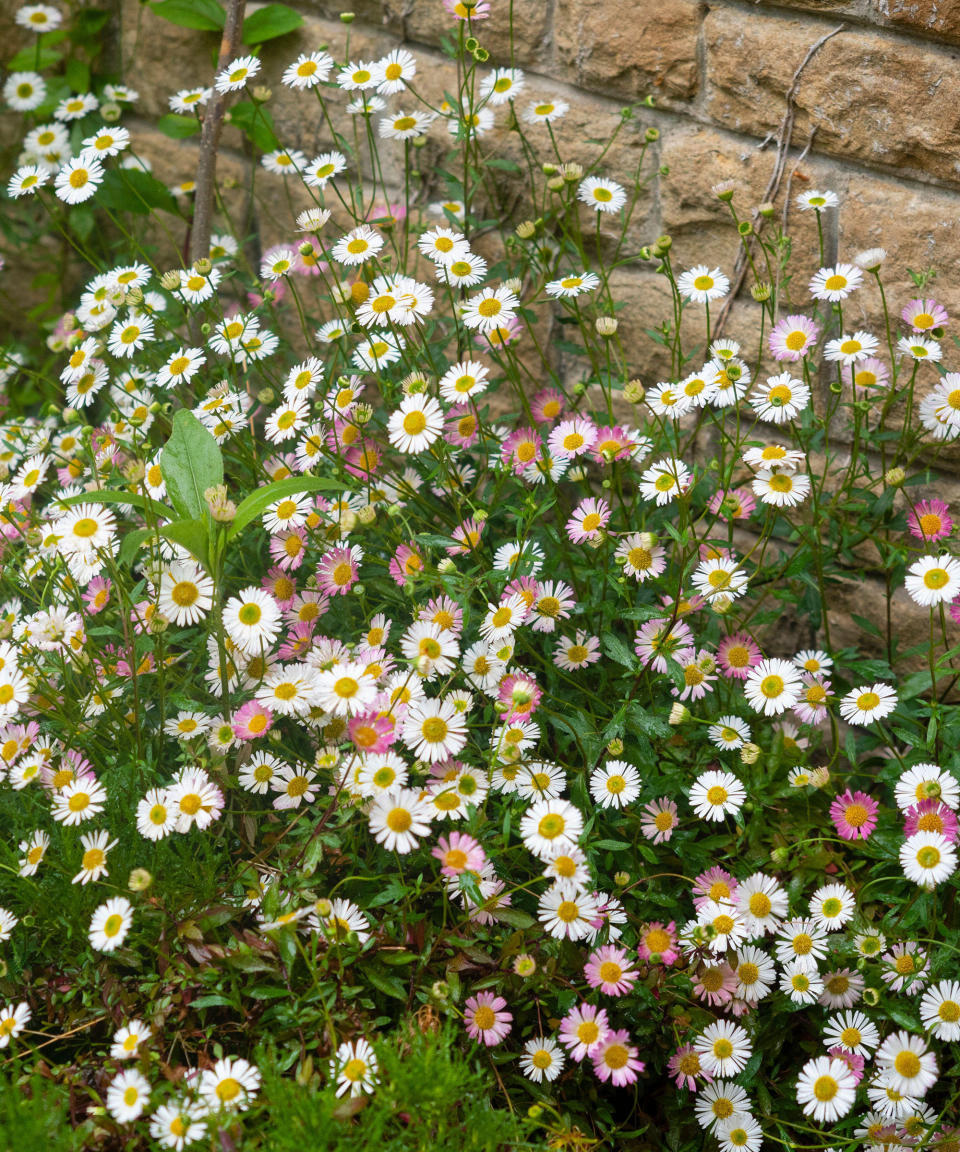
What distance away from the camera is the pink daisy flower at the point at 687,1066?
1529 mm

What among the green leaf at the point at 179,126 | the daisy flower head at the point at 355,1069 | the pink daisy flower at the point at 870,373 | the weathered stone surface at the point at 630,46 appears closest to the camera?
the daisy flower head at the point at 355,1069

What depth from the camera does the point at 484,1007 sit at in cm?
149

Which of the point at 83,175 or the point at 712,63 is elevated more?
the point at 712,63

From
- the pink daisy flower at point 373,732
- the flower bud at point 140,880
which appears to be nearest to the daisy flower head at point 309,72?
the pink daisy flower at point 373,732

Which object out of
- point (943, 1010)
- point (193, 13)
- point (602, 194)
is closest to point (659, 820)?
point (943, 1010)

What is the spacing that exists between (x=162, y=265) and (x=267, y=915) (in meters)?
2.17

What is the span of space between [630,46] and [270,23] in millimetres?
963

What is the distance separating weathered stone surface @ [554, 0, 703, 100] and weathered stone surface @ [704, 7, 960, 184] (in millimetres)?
48

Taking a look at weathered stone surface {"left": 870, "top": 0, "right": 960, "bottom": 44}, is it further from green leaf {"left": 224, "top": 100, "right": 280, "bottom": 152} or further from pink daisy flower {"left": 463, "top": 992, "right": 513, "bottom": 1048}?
pink daisy flower {"left": 463, "top": 992, "right": 513, "bottom": 1048}

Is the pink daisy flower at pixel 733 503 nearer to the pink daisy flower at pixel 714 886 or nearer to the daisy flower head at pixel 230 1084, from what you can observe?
the pink daisy flower at pixel 714 886

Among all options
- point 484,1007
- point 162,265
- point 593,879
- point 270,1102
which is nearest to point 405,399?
point 593,879

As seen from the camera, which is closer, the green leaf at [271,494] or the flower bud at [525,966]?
the flower bud at [525,966]

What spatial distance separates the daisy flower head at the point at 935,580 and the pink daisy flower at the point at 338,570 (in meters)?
0.85

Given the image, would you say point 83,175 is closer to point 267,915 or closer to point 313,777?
point 313,777
